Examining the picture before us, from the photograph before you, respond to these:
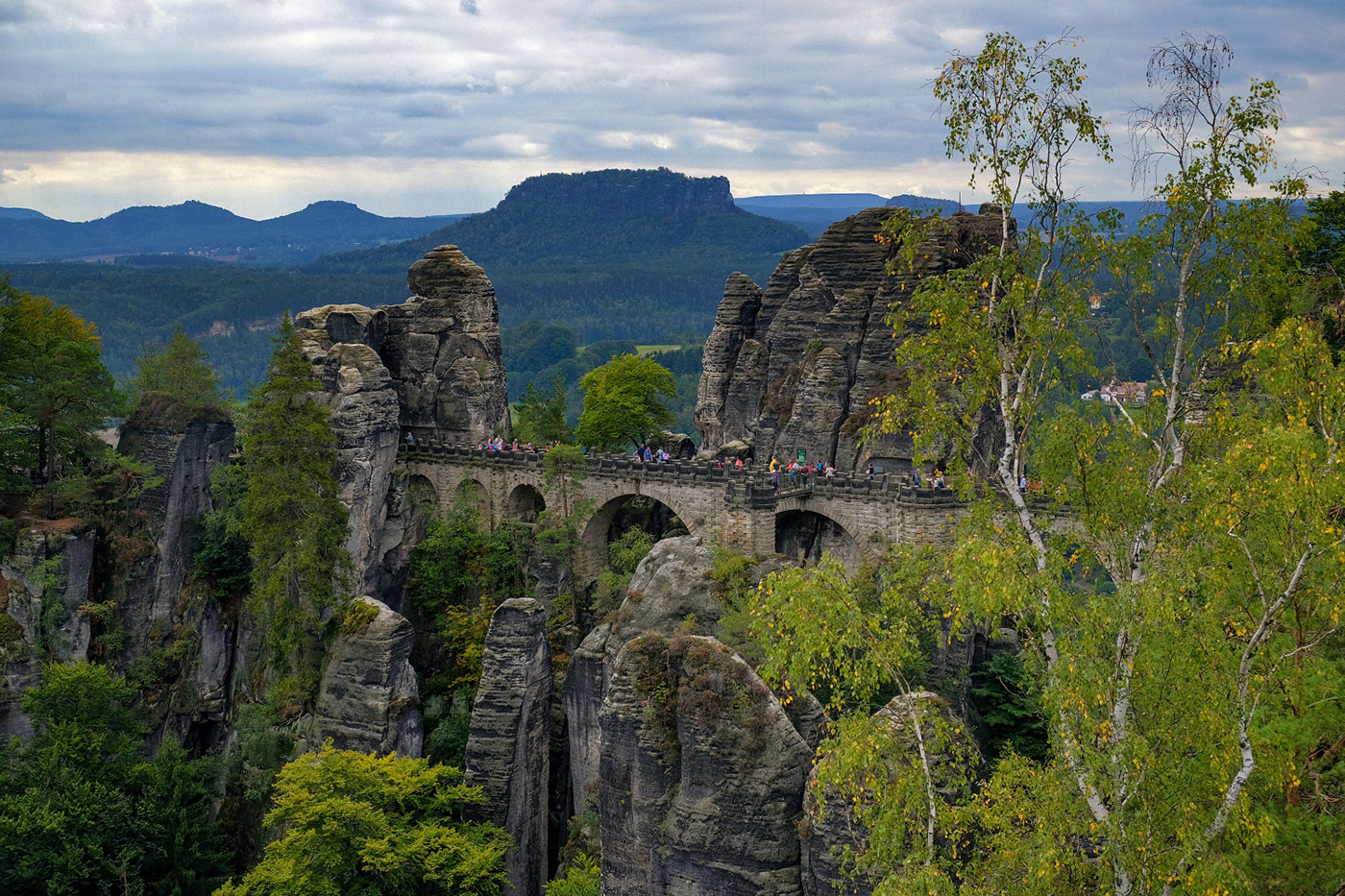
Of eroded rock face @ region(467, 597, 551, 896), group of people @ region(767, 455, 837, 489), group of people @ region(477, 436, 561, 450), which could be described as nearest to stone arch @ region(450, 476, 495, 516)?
group of people @ region(477, 436, 561, 450)

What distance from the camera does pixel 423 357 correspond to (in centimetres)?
5062

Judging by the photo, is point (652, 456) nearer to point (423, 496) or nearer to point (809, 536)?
point (809, 536)

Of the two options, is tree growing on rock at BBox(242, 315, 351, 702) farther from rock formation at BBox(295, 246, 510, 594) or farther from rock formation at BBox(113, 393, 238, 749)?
rock formation at BBox(295, 246, 510, 594)

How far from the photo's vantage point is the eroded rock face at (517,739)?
33844 mm

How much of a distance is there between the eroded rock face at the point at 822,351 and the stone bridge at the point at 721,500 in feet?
10.3

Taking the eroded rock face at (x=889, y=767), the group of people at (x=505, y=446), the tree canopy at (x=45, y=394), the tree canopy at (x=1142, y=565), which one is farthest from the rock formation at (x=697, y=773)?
the tree canopy at (x=45, y=394)

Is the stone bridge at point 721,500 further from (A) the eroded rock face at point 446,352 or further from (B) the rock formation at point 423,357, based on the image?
(B) the rock formation at point 423,357

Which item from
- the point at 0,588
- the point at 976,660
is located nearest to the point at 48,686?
the point at 0,588

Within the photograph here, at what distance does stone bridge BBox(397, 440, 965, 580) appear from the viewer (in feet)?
124

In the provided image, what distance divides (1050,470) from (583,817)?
20.2 metres

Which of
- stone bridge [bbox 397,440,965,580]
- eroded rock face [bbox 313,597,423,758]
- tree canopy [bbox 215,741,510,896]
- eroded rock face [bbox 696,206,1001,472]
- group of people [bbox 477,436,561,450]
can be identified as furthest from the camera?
group of people [bbox 477,436,561,450]

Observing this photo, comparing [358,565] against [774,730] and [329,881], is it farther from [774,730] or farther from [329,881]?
[774,730]

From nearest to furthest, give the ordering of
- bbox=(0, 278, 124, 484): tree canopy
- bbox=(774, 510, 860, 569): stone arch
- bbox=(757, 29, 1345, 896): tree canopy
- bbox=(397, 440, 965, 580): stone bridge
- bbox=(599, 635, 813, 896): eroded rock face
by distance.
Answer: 1. bbox=(757, 29, 1345, 896): tree canopy
2. bbox=(599, 635, 813, 896): eroded rock face
3. bbox=(397, 440, 965, 580): stone bridge
4. bbox=(774, 510, 860, 569): stone arch
5. bbox=(0, 278, 124, 484): tree canopy

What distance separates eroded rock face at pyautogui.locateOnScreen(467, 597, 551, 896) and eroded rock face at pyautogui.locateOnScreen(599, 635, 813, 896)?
10858mm
